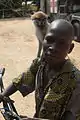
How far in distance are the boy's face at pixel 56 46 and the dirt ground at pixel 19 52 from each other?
11.2 feet

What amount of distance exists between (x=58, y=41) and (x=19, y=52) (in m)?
7.93

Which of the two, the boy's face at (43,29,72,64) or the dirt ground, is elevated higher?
the boy's face at (43,29,72,64)

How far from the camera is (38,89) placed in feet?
5.36

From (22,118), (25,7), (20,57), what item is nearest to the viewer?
(22,118)

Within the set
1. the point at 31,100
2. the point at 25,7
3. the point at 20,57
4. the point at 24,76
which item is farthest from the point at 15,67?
the point at 25,7

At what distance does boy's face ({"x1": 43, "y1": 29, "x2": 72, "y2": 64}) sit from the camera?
1507 mm

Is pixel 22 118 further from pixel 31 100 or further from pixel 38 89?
pixel 31 100

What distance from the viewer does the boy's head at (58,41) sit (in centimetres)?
151

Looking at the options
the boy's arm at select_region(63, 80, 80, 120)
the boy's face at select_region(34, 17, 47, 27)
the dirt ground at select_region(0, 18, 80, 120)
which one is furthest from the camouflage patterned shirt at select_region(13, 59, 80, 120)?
the boy's face at select_region(34, 17, 47, 27)

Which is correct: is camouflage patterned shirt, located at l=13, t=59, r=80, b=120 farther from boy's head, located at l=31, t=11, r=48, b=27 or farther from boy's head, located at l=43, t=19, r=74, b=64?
boy's head, located at l=31, t=11, r=48, b=27

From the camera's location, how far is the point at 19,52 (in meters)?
9.41

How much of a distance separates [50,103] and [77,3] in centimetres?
1033

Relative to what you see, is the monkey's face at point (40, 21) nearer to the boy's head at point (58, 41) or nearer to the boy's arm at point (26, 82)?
the boy's arm at point (26, 82)

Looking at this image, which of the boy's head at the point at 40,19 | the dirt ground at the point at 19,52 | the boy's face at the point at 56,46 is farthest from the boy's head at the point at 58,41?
the boy's head at the point at 40,19
